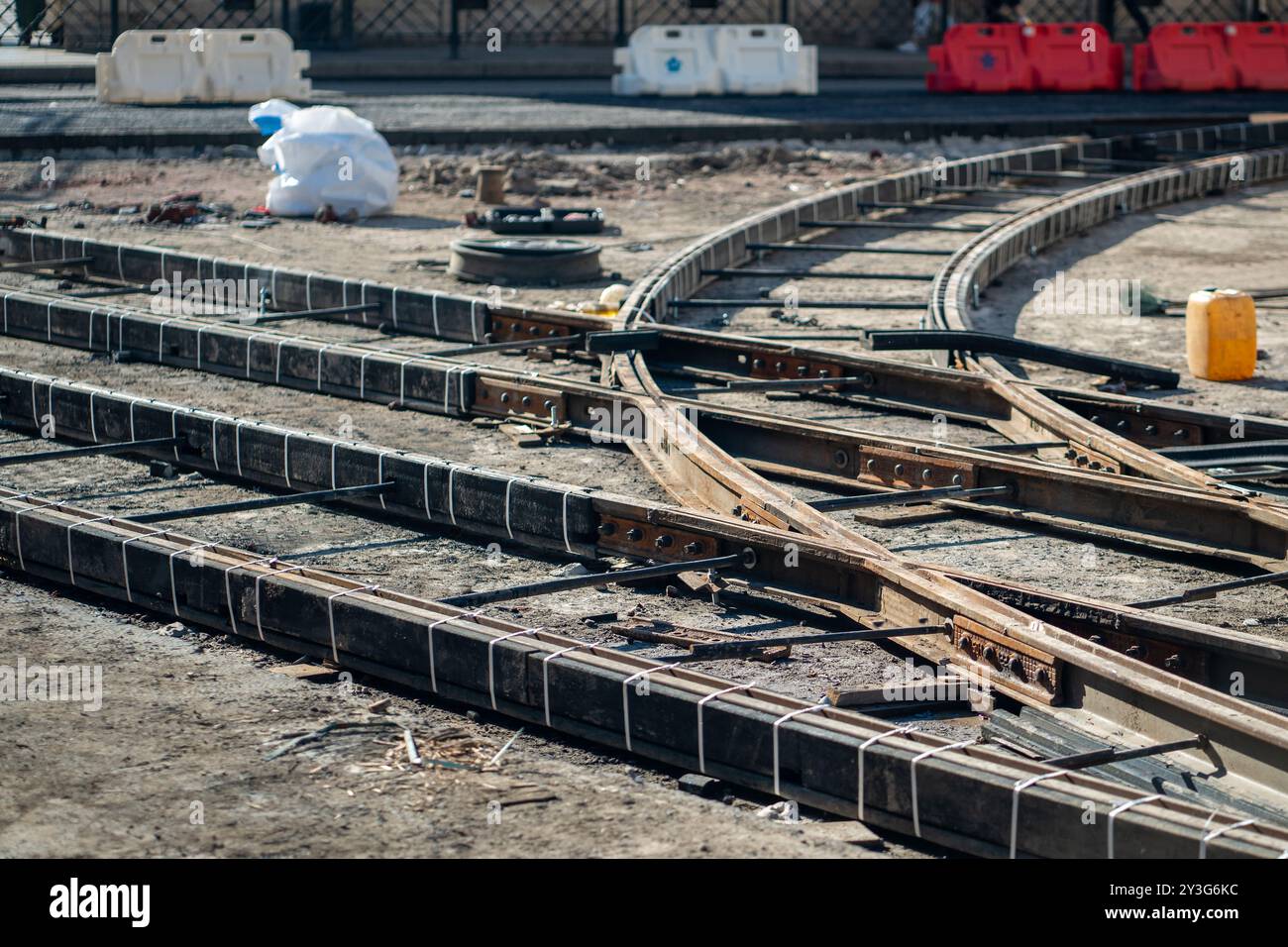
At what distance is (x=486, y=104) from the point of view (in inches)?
1026

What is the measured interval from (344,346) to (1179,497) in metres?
5.41

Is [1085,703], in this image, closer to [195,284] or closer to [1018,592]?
[1018,592]

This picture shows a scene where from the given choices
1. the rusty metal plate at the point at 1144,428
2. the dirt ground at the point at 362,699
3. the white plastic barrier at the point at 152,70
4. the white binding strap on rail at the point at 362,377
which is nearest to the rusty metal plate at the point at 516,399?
the dirt ground at the point at 362,699

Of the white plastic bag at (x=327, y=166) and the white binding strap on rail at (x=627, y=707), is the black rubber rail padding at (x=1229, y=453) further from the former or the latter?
the white plastic bag at (x=327, y=166)

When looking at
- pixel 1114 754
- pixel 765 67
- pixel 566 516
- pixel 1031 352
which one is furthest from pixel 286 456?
pixel 765 67

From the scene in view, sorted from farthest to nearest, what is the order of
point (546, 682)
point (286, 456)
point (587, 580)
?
1. point (286, 456)
2. point (587, 580)
3. point (546, 682)

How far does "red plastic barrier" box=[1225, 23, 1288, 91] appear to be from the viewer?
29.1m

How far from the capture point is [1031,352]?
431 inches

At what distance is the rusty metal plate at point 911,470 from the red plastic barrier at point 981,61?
2087 cm

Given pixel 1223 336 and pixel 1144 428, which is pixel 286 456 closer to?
pixel 1144 428

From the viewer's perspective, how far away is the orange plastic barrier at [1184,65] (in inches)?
1142

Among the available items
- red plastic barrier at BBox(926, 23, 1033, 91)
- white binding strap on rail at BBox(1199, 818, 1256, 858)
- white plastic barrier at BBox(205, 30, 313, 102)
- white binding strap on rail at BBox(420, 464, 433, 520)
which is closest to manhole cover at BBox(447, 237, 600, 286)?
white binding strap on rail at BBox(420, 464, 433, 520)

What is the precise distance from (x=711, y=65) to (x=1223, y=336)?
1753 centimetres
